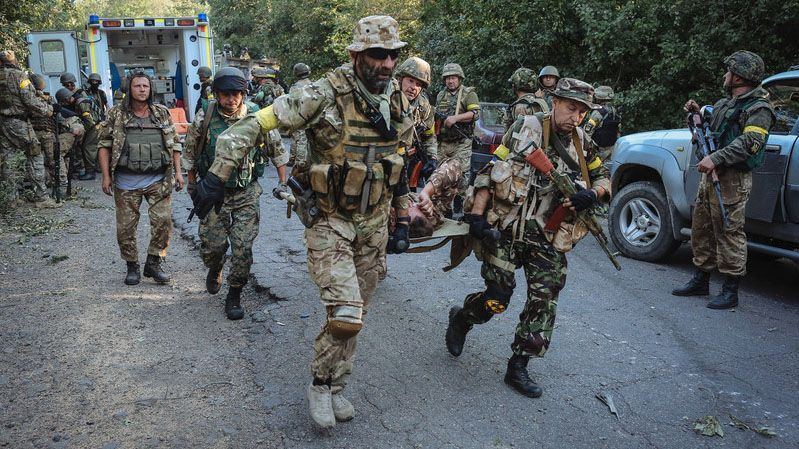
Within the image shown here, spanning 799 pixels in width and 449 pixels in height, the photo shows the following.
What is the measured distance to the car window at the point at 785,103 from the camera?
565cm

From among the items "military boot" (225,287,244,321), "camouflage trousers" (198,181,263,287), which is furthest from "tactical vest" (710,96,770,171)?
"military boot" (225,287,244,321)

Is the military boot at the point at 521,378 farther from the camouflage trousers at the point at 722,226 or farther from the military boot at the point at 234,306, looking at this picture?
the camouflage trousers at the point at 722,226

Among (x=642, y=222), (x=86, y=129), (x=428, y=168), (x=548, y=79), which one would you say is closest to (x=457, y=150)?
(x=548, y=79)

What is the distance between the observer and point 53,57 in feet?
49.3

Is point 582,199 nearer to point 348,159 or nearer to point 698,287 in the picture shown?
point 348,159

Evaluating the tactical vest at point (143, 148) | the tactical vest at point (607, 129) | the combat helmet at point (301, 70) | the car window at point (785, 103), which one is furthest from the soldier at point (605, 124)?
the tactical vest at point (143, 148)

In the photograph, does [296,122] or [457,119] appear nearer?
[296,122]

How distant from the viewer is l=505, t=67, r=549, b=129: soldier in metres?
7.11

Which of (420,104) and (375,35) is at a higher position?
(375,35)

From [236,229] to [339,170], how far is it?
200 cm

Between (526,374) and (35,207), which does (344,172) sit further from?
(35,207)

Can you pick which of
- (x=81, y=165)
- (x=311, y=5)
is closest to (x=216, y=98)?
(x=81, y=165)

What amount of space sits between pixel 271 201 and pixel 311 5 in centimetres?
1768

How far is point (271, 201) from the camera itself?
10055mm
